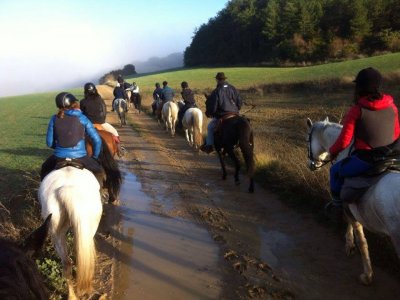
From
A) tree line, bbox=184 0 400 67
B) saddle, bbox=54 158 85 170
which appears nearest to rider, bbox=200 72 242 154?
saddle, bbox=54 158 85 170

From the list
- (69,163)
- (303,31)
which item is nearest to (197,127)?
(69,163)

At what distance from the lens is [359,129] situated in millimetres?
4254

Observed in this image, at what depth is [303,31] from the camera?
58406mm

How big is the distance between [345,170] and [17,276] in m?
3.66

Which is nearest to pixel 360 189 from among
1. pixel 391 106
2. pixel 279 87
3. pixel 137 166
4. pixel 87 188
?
pixel 391 106

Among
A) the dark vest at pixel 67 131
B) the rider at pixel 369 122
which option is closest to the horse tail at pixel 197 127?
the dark vest at pixel 67 131

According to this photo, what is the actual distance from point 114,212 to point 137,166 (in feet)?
12.3

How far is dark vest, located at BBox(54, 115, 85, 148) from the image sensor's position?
5.48 meters

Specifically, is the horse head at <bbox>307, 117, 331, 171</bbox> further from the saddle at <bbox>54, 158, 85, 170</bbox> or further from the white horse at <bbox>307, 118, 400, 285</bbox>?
the saddle at <bbox>54, 158, 85, 170</bbox>

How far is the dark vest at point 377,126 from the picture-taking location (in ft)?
13.6

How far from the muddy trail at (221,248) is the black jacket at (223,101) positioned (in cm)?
169

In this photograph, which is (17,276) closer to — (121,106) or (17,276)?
(17,276)

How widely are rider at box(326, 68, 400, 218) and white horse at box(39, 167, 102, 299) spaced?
3033mm

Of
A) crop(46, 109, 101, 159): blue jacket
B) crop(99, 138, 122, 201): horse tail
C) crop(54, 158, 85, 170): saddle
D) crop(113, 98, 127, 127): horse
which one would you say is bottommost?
crop(113, 98, 127, 127): horse
